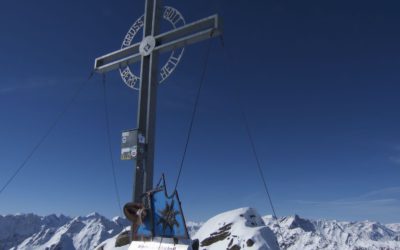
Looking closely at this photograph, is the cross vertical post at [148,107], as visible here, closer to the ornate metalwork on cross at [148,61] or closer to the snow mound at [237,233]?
the ornate metalwork on cross at [148,61]

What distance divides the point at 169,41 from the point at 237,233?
1369 inches

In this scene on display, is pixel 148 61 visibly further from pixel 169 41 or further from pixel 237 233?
pixel 237 233

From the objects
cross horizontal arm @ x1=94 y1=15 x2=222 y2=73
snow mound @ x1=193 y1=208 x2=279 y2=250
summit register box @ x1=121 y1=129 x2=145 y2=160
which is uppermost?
cross horizontal arm @ x1=94 y1=15 x2=222 y2=73

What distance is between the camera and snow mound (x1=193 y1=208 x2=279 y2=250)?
4503cm

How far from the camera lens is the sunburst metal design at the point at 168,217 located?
1267 centimetres

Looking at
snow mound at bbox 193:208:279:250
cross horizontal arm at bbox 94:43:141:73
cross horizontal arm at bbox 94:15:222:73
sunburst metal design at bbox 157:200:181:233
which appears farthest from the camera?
snow mound at bbox 193:208:279:250

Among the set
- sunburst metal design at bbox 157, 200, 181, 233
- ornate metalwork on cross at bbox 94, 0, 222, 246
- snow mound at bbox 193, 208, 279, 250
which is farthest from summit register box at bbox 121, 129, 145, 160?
snow mound at bbox 193, 208, 279, 250

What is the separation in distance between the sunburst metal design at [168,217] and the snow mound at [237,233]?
1249 inches

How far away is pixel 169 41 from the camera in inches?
762

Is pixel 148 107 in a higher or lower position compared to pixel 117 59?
lower

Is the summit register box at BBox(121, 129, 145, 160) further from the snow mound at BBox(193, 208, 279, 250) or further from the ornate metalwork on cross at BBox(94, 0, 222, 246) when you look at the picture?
the snow mound at BBox(193, 208, 279, 250)

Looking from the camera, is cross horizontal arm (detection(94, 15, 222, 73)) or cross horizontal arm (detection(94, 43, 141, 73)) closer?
cross horizontal arm (detection(94, 15, 222, 73))

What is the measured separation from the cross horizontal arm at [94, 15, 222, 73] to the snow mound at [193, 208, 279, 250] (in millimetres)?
28382

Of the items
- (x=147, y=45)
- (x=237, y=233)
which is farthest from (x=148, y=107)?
(x=237, y=233)
